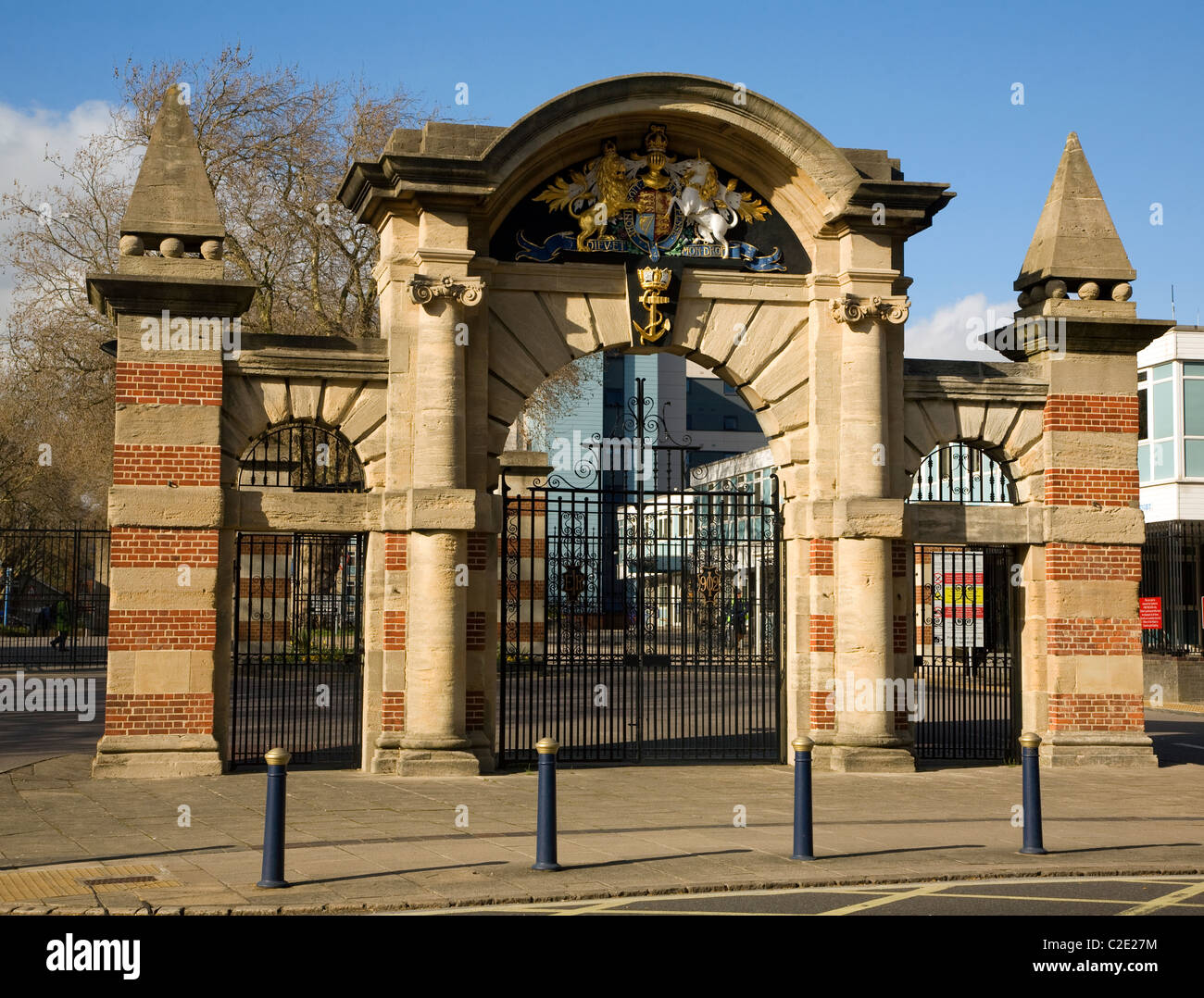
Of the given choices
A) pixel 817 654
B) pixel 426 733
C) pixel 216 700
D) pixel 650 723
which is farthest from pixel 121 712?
pixel 650 723

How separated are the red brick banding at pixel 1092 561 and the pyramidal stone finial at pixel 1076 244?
122 inches

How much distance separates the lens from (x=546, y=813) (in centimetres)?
957

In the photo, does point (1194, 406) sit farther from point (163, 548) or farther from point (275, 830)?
point (275, 830)

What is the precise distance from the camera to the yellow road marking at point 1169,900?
842 centimetres

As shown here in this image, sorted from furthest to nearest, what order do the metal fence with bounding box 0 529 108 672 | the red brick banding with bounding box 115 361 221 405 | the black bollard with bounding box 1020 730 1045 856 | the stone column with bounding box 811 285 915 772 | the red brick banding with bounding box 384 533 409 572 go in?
the metal fence with bounding box 0 529 108 672 < the stone column with bounding box 811 285 915 772 < the red brick banding with bounding box 384 533 409 572 < the red brick banding with bounding box 115 361 221 405 < the black bollard with bounding box 1020 730 1045 856

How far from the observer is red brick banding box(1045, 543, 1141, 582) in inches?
664

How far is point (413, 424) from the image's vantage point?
15477mm

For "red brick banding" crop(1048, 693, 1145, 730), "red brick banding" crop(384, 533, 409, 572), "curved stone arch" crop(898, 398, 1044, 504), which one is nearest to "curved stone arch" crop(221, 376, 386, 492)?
"red brick banding" crop(384, 533, 409, 572)

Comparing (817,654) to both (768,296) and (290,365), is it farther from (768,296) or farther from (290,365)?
(290,365)

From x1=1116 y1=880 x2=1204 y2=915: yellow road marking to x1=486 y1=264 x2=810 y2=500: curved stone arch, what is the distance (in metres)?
8.02

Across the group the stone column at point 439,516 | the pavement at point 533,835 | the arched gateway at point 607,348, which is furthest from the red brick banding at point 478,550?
the pavement at point 533,835

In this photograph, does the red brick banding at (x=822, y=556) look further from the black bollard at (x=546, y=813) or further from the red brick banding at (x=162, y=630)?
the black bollard at (x=546, y=813)

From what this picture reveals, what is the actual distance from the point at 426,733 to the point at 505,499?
302 centimetres

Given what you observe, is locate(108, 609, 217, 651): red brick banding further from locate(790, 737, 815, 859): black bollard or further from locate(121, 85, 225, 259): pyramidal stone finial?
locate(790, 737, 815, 859): black bollard
